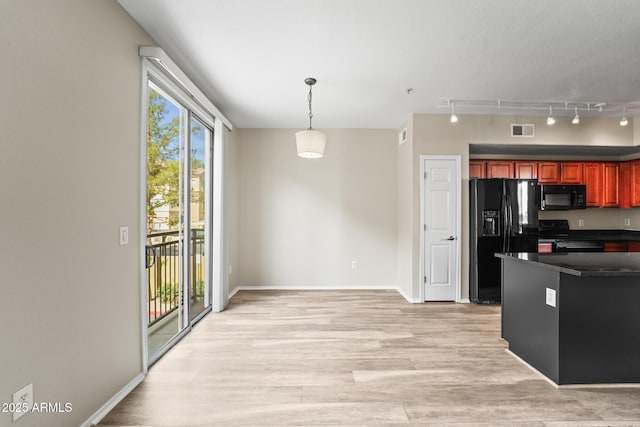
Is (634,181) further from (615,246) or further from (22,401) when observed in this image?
(22,401)

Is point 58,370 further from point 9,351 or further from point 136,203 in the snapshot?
point 136,203

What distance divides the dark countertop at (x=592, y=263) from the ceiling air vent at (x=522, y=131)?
2.34 metres

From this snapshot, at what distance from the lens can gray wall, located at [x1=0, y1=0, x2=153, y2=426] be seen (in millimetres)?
1450

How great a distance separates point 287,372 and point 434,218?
10.1ft

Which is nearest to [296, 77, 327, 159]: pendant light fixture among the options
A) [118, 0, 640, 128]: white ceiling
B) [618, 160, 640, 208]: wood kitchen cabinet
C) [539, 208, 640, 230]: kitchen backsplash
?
[118, 0, 640, 128]: white ceiling

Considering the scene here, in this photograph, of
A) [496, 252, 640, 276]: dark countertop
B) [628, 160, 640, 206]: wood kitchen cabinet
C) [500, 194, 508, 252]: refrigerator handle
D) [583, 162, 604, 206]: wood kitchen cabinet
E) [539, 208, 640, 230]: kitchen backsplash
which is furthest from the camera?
[539, 208, 640, 230]: kitchen backsplash

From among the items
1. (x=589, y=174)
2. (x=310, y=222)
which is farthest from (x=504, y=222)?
(x=310, y=222)

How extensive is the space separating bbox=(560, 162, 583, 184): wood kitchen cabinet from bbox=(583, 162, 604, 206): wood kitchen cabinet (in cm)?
10

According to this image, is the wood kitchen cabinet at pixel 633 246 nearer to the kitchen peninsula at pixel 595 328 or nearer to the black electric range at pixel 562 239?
the black electric range at pixel 562 239

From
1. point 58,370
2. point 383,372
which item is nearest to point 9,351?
point 58,370

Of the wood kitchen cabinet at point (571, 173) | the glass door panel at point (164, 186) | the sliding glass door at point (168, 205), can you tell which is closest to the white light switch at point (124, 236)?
the sliding glass door at point (168, 205)

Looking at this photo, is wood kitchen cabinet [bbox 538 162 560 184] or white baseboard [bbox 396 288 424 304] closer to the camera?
white baseboard [bbox 396 288 424 304]

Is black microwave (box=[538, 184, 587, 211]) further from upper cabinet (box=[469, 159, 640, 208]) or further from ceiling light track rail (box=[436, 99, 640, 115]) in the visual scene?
ceiling light track rail (box=[436, 99, 640, 115])

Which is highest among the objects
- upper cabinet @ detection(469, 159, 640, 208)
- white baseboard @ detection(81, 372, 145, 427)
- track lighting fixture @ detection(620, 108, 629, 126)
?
track lighting fixture @ detection(620, 108, 629, 126)
